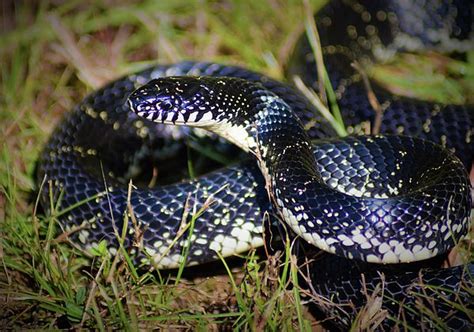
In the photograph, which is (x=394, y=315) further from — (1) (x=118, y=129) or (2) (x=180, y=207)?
(1) (x=118, y=129)

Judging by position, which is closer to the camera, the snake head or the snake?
the snake

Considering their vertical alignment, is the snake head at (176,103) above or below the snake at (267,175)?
above

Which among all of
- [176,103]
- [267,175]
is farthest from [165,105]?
[267,175]

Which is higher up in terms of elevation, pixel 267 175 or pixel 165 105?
pixel 165 105

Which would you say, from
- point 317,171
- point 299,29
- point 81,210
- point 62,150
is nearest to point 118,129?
point 62,150

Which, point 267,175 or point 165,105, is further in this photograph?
point 165,105

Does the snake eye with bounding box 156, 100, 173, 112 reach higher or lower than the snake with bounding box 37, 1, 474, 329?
higher

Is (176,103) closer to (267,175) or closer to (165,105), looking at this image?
(165,105)
